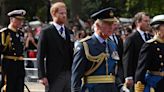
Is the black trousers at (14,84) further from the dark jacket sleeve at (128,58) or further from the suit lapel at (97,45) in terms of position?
the suit lapel at (97,45)

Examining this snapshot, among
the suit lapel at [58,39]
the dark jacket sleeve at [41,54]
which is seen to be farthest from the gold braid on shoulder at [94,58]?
the suit lapel at [58,39]

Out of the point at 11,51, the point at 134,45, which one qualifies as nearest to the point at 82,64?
the point at 134,45

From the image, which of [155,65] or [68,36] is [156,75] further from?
[68,36]

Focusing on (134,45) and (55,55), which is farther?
(134,45)

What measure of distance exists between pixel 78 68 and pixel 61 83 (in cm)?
262

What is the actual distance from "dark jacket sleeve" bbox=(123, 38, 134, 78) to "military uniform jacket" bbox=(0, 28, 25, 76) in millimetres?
2452

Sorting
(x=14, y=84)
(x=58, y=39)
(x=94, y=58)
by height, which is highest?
(x=58, y=39)

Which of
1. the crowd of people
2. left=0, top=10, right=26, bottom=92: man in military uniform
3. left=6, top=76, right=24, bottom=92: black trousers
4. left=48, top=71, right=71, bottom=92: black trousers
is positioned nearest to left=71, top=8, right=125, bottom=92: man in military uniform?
the crowd of people

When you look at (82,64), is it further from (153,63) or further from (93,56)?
(153,63)

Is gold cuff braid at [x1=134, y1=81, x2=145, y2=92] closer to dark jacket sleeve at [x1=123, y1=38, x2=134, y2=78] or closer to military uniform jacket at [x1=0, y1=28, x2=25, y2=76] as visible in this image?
dark jacket sleeve at [x1=123, y1=38, x2=134, y2=78]

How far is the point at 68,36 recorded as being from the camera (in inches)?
386

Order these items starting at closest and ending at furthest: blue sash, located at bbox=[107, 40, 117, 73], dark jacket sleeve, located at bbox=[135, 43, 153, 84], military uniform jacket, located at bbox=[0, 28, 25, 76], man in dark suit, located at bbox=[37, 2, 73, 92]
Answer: blue sash, located at bbox=[107, 40, 117, 73] → dark jacket sleeve, located at bbox=[135, 43, 153, 84] → man in dark suit, located at bbox=[37, 2, 73, 92] → military uniform jacket, located at bbox=[0, 28, 25, 76]

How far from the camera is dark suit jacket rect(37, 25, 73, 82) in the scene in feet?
31.2

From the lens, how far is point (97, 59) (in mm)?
7109
